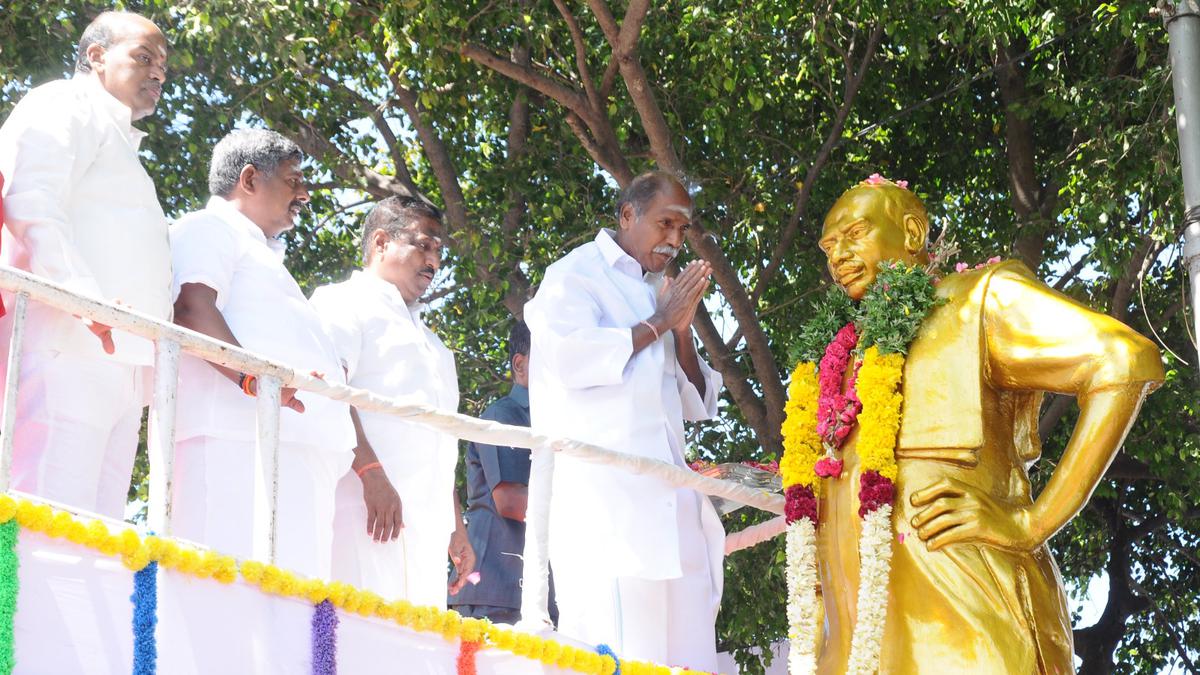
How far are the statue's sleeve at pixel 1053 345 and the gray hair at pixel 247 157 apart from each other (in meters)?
2.50

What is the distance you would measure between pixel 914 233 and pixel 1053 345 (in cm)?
75

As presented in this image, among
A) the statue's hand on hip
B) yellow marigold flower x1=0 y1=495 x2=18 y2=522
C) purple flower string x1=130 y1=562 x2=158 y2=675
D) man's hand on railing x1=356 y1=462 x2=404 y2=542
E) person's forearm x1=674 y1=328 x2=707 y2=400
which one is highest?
person's forearm x1=674 y1=328 x2=707 y2=400

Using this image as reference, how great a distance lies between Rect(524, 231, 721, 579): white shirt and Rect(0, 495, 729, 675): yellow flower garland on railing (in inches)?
18.9

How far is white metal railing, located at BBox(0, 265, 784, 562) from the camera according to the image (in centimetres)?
395

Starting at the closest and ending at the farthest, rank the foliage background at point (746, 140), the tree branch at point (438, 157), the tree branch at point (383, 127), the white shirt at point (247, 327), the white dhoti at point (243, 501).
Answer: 1. the white dhoti at point (243, 501)
2. the white shirt at point (247, 327)
3. the foliage background at point (746, 140)
4. the tree branch at point (438, 157)
5. the tree branch at point (383, 127)

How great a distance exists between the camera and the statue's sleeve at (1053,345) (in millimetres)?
4887

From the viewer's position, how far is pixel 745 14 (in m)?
9.81

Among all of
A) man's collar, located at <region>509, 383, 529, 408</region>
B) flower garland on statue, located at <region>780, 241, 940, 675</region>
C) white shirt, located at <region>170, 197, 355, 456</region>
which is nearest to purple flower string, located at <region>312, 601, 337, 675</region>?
white shirt, located at <region>170, 197, 355, 456</region>

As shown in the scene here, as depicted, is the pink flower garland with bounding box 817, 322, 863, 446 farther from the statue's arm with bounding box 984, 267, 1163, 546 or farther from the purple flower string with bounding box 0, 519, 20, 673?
the purple flower string with bounding box 0, 519, 20, 673

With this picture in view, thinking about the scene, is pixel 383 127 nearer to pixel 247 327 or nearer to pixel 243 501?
pixel 247 327

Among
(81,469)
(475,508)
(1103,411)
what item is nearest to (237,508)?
(81,469)

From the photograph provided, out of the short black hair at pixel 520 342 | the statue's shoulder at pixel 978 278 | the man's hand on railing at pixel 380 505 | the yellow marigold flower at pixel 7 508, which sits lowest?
the yellow marigold flower at pixel 7 508

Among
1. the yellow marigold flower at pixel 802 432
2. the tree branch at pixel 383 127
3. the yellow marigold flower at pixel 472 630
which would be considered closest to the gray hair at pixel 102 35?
the yellow marigold flower at pixel 472 630

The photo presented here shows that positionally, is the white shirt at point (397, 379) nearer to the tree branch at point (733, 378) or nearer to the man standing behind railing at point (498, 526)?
the man standing behind railing at point (498, 526)
